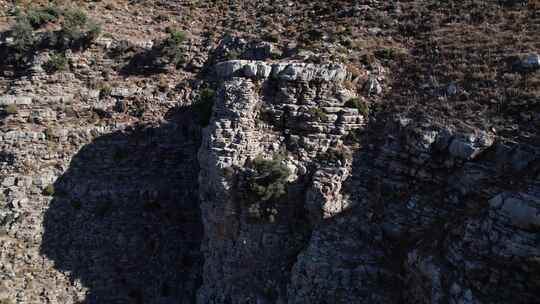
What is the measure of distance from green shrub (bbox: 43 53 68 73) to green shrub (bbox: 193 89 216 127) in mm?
7154

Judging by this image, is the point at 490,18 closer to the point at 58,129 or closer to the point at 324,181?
the point at 324,181

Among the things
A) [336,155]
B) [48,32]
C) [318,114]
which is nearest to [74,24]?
[48,32]

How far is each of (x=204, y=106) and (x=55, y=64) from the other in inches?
321

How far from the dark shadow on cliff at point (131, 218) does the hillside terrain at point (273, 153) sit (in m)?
0.09

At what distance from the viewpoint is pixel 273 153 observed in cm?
1588

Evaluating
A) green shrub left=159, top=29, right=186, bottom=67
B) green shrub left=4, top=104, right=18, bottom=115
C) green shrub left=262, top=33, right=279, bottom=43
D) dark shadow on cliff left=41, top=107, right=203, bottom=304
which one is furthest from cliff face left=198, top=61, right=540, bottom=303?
green shrub left=4, top=104, right=18, bottom=115

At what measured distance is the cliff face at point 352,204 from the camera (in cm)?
1088

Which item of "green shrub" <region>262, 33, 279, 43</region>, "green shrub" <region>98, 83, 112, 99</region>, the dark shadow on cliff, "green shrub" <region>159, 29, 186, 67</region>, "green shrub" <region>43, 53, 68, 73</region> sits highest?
"green shrub" <region>262, 33, 279, 43</region>

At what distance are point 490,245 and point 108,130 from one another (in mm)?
Result: 17906

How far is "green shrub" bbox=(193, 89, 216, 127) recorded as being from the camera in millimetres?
20375

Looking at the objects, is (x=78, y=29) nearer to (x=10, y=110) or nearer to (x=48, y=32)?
(x=48, y=32)

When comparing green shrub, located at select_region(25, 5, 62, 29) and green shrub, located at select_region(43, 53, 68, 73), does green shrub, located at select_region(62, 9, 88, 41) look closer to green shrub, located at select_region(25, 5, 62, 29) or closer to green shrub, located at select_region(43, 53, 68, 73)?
green shrub, located at select_region(25, 5, 62, 29)

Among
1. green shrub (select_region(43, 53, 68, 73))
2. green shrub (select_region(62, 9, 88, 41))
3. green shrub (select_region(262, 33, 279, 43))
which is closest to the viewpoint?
green shrub (select_region(43, 53, 68, 73))

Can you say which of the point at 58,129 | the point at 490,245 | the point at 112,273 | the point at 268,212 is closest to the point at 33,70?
the point at 58,129
